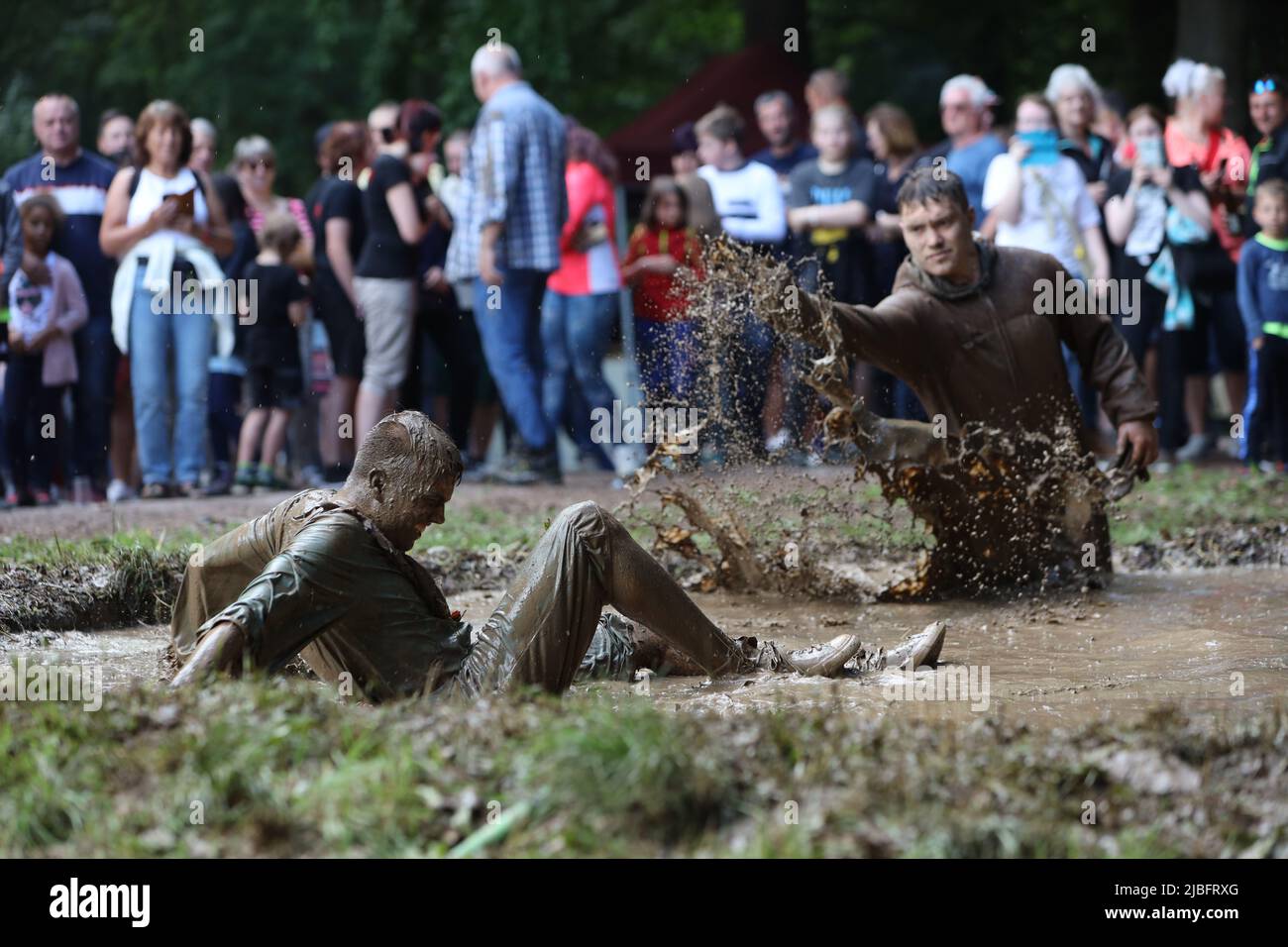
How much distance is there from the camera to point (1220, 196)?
13492 mm

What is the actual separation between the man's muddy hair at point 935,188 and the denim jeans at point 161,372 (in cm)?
534

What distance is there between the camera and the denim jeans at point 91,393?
12.0m

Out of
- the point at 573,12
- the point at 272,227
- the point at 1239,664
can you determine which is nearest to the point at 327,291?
the point at 272,227

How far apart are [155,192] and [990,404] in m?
5.89

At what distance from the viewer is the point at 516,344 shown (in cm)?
1252

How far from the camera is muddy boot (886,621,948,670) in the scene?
22.1 ft

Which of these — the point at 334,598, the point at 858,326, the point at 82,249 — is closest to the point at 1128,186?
the point at 858,326

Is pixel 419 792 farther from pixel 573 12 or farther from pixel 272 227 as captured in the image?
pixel 573 12

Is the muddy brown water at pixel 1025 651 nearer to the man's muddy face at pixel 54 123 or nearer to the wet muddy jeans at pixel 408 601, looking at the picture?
A: the wet muddy jeans at pixel 408 601

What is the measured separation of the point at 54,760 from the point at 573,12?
18.4 meters

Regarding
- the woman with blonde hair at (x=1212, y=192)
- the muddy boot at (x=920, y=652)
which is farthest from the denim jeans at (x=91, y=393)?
the woman with blonde hair at (x=1212, y=192)

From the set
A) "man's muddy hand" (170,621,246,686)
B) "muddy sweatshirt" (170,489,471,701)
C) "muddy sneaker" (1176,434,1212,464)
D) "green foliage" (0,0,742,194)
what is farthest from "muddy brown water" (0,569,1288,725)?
"green foliage" (0,0,742,194)

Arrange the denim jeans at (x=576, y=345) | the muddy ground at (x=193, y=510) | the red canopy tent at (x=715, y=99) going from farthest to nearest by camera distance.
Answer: the red canopy tent at (x=715, y=99) < the denim jeans at (x=576, y=345) < the muddy ground at (x=193, y=510)

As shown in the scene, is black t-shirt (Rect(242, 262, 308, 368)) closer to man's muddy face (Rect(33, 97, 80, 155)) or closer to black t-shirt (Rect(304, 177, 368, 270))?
black t-shirt (Rect(304, 177, 368, 270))
